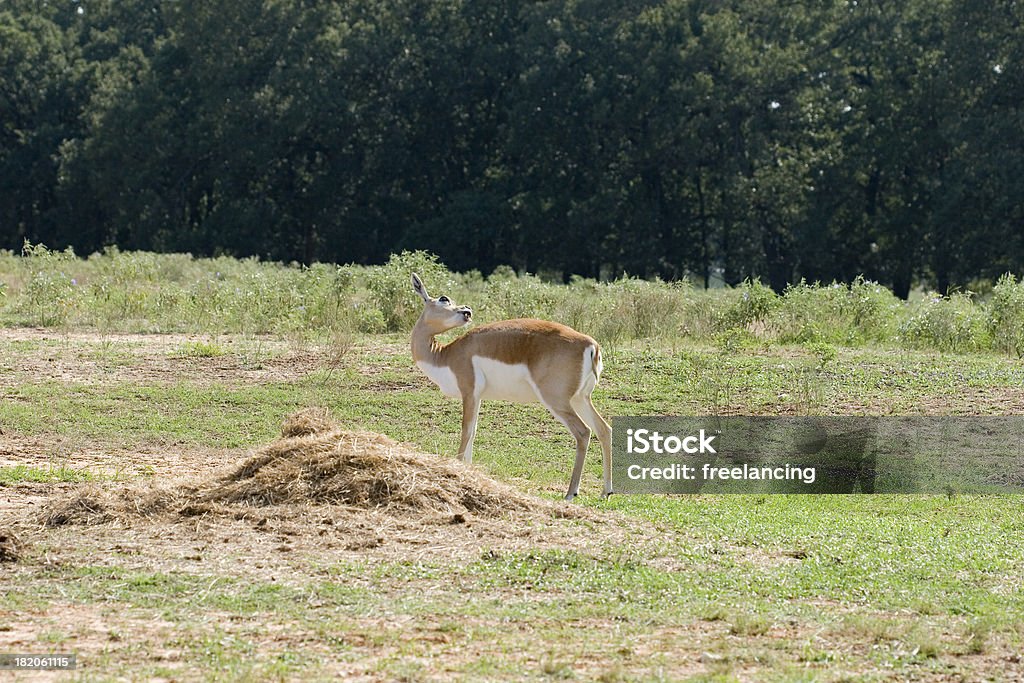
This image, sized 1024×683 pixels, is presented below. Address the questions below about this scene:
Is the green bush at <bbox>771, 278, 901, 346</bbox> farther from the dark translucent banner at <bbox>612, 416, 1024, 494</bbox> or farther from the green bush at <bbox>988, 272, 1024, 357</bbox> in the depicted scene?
the dark translucent banner at <bbox>612, 416, 1024, 494</bbox>

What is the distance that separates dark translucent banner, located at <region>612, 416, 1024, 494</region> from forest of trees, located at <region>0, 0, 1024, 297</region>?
2599 cm

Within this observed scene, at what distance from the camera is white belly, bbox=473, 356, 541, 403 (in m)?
9.28

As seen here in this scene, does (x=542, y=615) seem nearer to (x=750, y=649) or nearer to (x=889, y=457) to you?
(x=750, y=649)

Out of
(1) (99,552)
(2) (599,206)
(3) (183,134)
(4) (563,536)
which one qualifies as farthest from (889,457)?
(3) (183,134)

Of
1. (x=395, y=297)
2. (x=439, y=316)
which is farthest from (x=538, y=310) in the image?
(x=439, y=316)

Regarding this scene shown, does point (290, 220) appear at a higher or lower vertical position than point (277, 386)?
higher

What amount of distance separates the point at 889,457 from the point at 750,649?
588cm

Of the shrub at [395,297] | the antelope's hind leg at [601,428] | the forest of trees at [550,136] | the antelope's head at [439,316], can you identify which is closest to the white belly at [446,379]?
the antelope's head at [439,316]

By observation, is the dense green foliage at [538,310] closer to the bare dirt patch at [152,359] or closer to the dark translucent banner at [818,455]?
the bare dirt patch at [152,359]

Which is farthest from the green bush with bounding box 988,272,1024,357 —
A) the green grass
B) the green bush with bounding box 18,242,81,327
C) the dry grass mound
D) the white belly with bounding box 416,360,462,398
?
the green bush with bounding box 18,242,81,327

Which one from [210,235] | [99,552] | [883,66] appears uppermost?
[883,66]

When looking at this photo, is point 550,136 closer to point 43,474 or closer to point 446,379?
point 446,379

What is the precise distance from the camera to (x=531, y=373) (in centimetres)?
921

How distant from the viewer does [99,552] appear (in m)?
7.19
